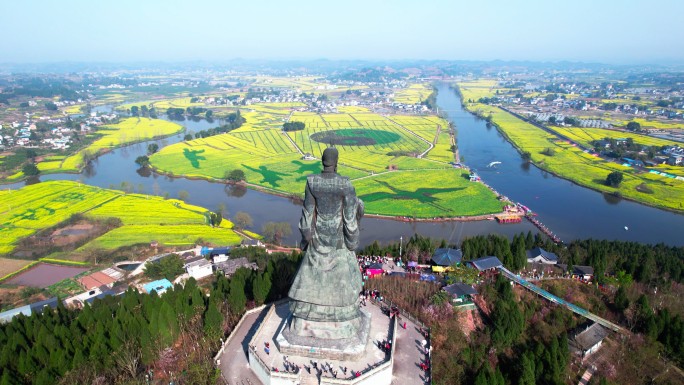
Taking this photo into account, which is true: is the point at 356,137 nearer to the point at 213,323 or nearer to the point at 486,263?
the point at 486,263

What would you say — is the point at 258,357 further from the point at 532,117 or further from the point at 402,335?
the point at 532,117

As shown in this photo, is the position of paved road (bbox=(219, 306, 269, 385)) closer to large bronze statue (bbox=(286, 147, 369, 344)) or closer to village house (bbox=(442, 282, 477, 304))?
large bronze statue (bbox=(286, 147, 369, 344))

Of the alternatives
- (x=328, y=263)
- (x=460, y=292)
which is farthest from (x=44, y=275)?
(x=460, y=292)

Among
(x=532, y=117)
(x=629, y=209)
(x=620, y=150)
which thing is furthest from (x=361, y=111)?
(x=629, y=209)

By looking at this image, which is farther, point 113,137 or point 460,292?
point 113,137

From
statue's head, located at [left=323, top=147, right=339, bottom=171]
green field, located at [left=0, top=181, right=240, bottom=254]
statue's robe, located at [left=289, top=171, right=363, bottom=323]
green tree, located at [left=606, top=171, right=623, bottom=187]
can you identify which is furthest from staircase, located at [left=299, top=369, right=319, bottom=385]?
green tree, located at [left=606, top=171, right=623, bottom=187]

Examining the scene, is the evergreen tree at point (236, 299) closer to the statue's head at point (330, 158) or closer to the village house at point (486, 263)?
the statue's head at point (330, 158)
